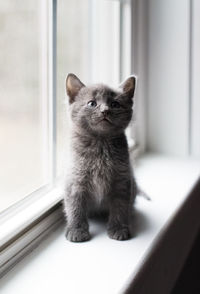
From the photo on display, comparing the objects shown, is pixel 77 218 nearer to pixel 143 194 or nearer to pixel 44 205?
pixel 44 205

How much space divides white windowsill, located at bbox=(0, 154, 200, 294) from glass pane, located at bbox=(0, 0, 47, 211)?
5.6 inches

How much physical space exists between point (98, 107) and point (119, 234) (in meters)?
0.24

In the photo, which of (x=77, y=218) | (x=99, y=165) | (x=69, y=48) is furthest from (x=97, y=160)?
(x=69, y=48)

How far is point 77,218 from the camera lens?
81 centimetres

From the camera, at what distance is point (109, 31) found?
1.26 m

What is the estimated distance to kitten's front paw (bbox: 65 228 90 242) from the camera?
31.8 inches

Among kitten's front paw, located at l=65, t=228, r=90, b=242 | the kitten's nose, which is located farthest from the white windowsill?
the kitten's nose

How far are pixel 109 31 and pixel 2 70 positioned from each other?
0.52 metres

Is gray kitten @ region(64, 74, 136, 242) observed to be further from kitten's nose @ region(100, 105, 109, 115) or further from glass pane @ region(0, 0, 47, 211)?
glass pane @ region(0, 0, 47, 211)

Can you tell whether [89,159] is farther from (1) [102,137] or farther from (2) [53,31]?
(2) [53,31]

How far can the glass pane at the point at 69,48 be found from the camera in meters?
0.97

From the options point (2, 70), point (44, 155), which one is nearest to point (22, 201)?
point (44, 155)

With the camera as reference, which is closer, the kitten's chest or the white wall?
the kitten's chest

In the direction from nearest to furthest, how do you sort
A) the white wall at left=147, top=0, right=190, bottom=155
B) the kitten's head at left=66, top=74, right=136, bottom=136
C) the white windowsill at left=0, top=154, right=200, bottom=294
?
the white windowsill at left=0, top=154, right=200, bottom=294 < the kitten's head at left=66, top=74, right=136, bottom=136 < the white wall at left=147, top=0, right=190, bottom=155
